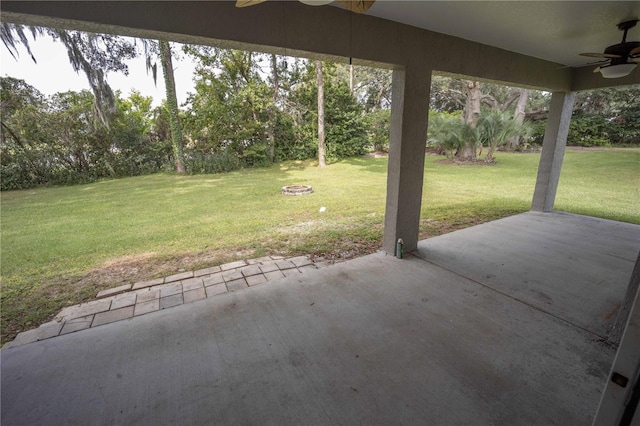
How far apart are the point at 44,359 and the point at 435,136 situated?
1242 centimetres

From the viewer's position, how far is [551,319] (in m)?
2.09

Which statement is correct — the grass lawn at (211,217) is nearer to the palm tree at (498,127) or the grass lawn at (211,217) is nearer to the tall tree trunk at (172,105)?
the tall tree trunk at (172,105)

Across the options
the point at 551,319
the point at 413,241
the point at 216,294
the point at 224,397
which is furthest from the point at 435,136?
the point at 224,397

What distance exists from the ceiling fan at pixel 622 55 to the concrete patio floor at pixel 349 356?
2.09m

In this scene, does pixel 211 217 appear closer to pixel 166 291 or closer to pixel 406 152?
pixel 166 291

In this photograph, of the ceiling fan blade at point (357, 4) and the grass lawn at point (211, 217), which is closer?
the ceiling fan blade at point (357, 4)

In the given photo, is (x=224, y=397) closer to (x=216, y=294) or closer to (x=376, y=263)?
(x=216, y=294)

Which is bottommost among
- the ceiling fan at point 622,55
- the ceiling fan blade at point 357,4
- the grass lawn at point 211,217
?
the grass lawn at point 211,217

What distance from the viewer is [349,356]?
1.73 metres

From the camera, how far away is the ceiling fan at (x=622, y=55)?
2516 millimetres

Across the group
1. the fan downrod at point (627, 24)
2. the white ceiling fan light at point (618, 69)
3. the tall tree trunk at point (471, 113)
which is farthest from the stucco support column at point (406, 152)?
the tall tree trunk at point (471, 113)

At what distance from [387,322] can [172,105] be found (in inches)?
411

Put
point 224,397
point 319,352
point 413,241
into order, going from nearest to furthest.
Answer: point 224,397 → point 319,352 → point 413,241

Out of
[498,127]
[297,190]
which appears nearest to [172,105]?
[297,190]
